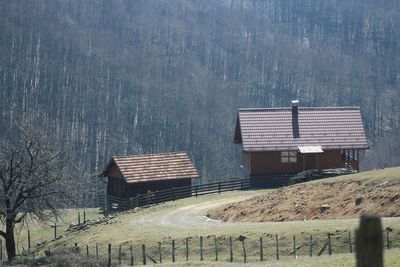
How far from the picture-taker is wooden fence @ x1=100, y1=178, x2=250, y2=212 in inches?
2210

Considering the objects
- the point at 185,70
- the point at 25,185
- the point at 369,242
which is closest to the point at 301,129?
the point at 25,185

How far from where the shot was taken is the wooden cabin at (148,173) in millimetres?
60344

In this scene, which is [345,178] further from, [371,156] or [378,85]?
[378,85]

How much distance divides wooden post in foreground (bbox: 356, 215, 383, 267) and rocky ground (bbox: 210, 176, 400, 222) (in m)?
29.5

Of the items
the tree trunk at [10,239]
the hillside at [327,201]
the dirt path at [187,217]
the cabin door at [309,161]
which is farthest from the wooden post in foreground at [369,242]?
the cabin door at [309,161]

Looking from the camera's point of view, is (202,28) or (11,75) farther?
(202,28)

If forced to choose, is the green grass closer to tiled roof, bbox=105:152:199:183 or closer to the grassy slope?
the grassy slope

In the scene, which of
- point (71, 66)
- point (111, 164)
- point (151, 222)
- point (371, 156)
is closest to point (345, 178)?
point (151, 222)

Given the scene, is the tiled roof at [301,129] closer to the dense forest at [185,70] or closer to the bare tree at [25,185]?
the bare tree at [25,185]

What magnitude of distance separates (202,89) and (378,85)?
4043cm

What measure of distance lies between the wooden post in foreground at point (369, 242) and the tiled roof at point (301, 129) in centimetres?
5840

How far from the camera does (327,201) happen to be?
133 ft

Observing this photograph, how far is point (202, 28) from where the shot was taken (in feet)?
606

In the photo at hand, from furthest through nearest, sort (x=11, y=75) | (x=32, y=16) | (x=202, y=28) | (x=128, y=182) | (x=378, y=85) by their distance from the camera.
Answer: (x=202, y=28) → (x=32, y=16) → (x=378, y=85) → (x=11, y=75) → (x=128, y=182)
